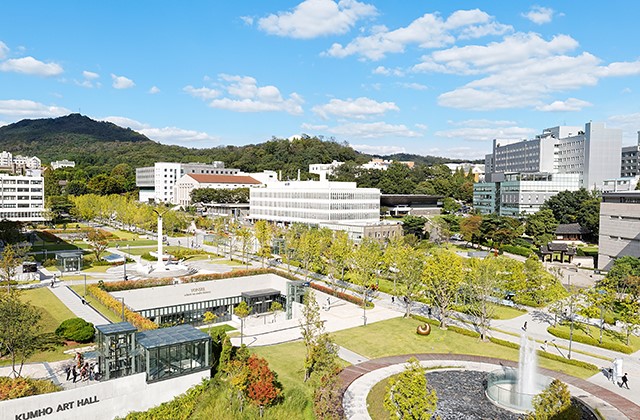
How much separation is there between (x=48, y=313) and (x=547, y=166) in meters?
124

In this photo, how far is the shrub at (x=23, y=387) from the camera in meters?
18.3

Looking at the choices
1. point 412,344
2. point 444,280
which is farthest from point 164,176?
point 412,344

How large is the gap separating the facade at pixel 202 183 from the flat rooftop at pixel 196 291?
3413 inches

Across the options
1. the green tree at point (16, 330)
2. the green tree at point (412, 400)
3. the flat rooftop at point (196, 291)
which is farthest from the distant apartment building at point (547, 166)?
the green tree at point (16, 330)

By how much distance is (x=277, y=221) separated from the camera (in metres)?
95.4

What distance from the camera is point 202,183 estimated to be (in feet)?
410

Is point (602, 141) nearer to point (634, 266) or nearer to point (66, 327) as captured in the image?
point (634, 266)

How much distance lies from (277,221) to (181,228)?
1880 centimetres

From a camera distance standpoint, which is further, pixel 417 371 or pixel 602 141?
pixel 602 141

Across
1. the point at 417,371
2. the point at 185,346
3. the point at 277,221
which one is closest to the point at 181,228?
the point at 277,221

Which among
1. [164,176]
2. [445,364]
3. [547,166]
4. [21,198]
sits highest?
[547,166]

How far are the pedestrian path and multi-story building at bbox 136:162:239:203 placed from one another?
9493 cm

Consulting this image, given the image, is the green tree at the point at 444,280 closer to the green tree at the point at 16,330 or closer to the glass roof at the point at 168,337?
the glass roof at the point at 168,337

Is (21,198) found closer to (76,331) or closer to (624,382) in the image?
(76,331)
